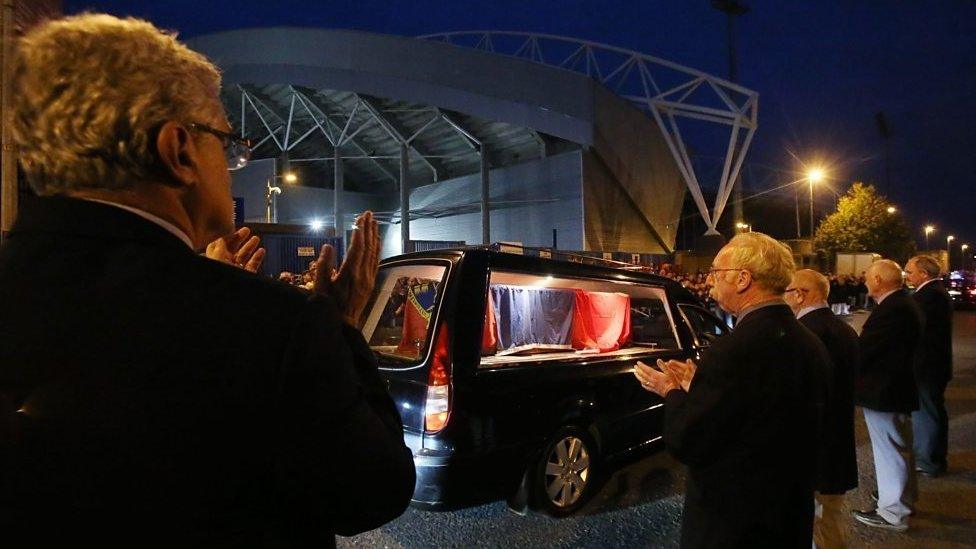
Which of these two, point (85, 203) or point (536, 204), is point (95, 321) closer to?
point (85, 203)

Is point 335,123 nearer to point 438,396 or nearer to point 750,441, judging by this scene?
point 438,396

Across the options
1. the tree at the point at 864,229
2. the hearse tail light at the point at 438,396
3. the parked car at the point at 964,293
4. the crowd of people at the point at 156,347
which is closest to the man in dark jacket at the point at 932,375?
the hearse tail light at the point at 438,396

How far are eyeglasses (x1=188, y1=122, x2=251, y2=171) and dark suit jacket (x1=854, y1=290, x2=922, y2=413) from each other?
447 cm

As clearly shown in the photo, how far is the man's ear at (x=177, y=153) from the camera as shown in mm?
1002

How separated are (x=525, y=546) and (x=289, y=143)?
33467mm

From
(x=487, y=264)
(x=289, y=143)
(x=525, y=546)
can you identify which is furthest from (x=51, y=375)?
(x=289, y=143)

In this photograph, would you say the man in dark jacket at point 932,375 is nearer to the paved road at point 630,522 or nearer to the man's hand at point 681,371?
the paved road at point 630,522

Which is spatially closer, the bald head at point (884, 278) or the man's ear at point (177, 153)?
the man's ear at point (177, 153)

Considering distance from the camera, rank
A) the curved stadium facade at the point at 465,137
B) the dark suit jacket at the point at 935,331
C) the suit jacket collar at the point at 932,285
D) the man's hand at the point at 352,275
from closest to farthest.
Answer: the man's hand at the point at 352,275, the dark suit jacket at the point at 935,331, the suit jacket collar at the point at 932,285, the curved stadium facade at the point at 465,137

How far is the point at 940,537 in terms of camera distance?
412 centimetres

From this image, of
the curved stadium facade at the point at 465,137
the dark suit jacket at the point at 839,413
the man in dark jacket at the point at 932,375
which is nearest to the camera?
the dark suit jacket at the point at 839,413

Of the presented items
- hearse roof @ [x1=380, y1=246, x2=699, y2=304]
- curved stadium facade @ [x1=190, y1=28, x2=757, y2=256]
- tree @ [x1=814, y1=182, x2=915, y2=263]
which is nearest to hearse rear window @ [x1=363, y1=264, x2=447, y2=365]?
hearse roof @ [x1=380, y1=246, x2=699, y2=304]

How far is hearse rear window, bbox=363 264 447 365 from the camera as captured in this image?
4613 millimetres

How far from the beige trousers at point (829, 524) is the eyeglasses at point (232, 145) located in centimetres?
335
